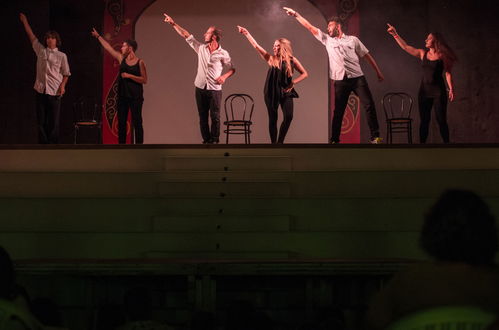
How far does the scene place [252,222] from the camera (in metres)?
4.28

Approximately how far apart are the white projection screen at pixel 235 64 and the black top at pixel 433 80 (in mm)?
2945

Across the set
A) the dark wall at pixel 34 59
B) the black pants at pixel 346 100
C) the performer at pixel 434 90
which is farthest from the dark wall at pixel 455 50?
the dark wall at pixel 34 59

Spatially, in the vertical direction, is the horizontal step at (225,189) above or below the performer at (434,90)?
below

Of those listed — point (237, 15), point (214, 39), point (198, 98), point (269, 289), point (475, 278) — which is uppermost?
point (237, 15)

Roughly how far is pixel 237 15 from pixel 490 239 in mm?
7707

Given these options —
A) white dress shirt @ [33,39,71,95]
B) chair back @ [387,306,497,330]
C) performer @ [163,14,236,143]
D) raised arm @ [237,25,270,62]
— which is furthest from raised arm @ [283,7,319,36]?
chair back @ [387,306,497,330]

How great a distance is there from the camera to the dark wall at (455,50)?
8016 millimetres

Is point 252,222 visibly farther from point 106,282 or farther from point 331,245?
point 106,282

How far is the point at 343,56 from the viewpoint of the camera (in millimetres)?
6227

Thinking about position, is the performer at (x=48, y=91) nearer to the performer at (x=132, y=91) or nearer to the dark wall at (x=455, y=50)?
the performer at (x=132, y=91)

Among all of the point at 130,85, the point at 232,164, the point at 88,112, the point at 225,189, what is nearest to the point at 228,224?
the point at 225,189

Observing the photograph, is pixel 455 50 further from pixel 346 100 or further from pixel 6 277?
pixel 6 277

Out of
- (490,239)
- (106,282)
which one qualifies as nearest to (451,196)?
(490,239)

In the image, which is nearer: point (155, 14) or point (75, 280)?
point (75, 280)
